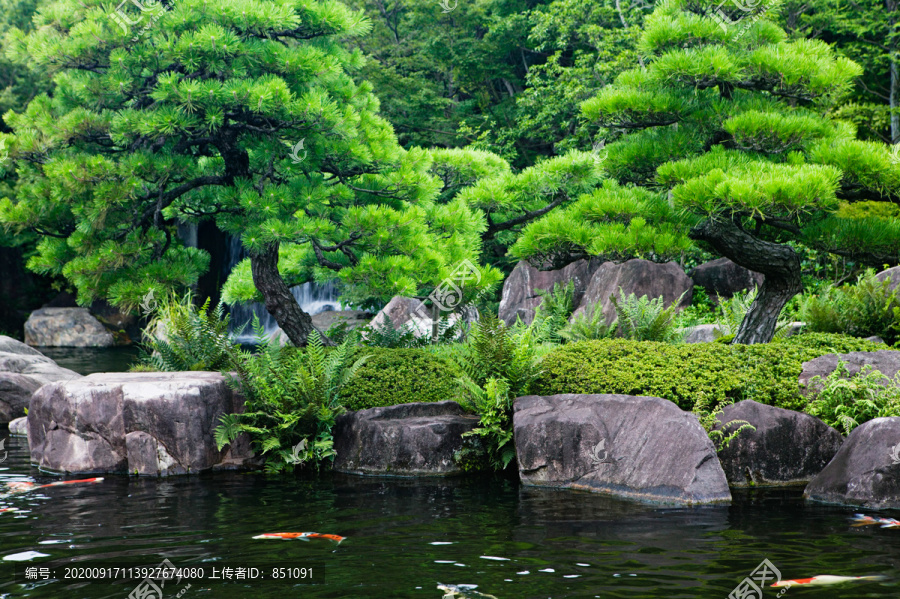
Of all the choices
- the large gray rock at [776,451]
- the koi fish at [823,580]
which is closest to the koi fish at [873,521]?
the large gray rock at [776,451]

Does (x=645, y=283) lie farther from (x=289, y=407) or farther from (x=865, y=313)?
(x=289, y=407)

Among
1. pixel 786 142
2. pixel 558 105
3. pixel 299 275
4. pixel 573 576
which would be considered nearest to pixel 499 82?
pixel 558 105

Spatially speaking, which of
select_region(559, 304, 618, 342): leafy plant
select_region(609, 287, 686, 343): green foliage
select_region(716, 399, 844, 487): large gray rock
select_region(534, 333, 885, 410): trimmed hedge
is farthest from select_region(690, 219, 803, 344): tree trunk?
select_region(716, 399, 844, 487): large gray rock

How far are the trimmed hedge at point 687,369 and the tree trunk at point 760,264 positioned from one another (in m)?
0.65

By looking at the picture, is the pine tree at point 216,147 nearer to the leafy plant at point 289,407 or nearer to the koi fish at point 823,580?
the leafy plant at point 289,407

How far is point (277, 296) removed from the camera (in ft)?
34.0

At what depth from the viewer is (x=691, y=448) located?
697cm

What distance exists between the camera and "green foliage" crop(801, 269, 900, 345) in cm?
987

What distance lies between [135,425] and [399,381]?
283 centimetres

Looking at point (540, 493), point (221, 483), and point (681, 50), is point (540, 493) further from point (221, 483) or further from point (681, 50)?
point (681, 50)

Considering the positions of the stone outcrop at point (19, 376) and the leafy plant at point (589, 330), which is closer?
the leafy plant at point (589, 330)

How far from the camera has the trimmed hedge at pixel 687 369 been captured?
314 inches

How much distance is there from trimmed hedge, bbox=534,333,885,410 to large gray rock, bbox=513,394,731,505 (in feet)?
1.49

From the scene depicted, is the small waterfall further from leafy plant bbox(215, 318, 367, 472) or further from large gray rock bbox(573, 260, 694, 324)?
leafy plant bbox(215, 318, 367, 472)
